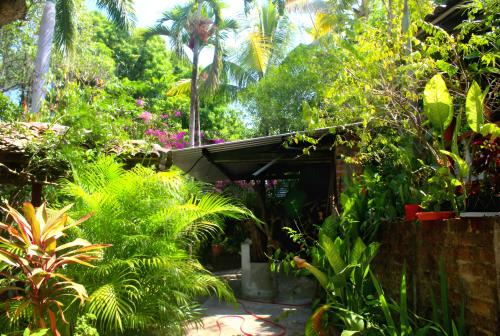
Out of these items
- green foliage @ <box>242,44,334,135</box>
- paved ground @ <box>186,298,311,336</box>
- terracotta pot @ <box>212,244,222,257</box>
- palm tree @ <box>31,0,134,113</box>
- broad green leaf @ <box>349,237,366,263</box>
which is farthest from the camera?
green foliage @ <box>242,44,334,135</box>

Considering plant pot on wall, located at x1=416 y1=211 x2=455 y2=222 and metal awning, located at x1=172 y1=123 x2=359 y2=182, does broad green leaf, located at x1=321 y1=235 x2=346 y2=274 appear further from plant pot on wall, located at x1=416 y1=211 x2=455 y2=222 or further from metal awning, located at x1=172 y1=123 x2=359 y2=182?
metal awning, located at x1=172 y1=123 x2=359 y2=182

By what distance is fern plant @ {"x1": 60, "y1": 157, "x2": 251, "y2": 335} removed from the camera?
3.63 metres

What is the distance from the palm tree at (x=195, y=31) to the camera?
15.2 meters

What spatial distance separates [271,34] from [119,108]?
45.2 ft

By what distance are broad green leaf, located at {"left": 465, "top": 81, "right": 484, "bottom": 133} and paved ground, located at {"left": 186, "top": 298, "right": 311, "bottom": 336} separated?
312 cm

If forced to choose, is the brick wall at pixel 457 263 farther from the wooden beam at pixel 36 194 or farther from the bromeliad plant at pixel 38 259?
the wooden beam at pixel 36 194

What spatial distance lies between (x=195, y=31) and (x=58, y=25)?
452cm

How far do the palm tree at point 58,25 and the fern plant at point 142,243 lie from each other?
293 inches

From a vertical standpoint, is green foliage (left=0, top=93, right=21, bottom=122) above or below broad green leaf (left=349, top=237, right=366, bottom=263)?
above

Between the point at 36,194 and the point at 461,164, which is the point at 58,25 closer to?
the point at 36,194

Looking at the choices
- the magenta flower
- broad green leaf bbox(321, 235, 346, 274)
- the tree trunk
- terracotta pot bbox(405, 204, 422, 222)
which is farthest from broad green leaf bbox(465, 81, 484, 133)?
the magenta flower

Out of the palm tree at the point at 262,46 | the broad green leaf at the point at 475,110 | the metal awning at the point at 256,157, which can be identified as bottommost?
the broad green leaf at the point at 475,110

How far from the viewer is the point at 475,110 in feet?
9.52

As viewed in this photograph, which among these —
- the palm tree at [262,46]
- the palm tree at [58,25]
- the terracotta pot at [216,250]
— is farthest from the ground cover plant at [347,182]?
the palm tree at [262,46]
